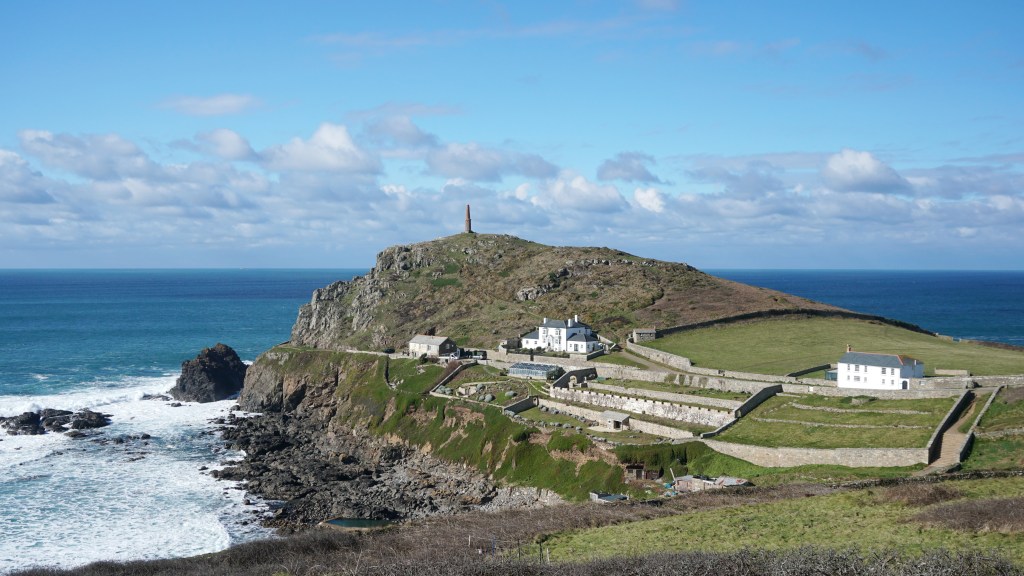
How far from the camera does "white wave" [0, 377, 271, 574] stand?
178 ft

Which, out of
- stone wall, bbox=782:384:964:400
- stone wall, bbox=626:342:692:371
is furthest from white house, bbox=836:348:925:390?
stone wall, bbox=626:342:692:371

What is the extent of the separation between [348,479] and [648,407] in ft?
93.7

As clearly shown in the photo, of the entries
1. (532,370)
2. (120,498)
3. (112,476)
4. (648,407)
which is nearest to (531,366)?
(532,370)

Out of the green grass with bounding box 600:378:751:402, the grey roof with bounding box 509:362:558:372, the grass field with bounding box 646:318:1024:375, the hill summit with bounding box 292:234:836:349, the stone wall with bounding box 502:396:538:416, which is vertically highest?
the hill summit with bounding box 292:234:836:349

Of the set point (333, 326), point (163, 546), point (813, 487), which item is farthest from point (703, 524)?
point (333, 326)

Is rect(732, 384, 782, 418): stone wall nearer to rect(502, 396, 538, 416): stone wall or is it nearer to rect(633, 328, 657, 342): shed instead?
rect(502, 396, 538, 416): stone wall

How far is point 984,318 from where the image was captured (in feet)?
598

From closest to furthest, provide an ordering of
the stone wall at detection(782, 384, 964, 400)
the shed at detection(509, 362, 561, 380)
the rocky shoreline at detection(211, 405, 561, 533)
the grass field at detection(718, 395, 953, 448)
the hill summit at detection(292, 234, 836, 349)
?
the grass field at detection(718, 395, 953, 448) < the stone wall at detection(782, 384, 964, 400) < the rocky shoreline at detection(211, 405, 561, 533) < the shed at detection(509, 362, 561, 380) < the hill summit at detection(292, 234, 836, 349)

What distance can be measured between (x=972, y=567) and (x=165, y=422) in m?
92.6

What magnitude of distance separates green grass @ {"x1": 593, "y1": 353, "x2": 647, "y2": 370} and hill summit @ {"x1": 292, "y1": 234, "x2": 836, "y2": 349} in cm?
1096

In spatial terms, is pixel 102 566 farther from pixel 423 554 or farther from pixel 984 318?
pixel 984 318

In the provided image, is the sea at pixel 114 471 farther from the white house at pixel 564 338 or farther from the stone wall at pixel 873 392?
the stone wall at pixel 873 392

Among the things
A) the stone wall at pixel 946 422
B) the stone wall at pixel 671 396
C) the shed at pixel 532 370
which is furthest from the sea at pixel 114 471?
the stone wall at pixel 946 422

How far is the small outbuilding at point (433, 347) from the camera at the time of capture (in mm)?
100625
